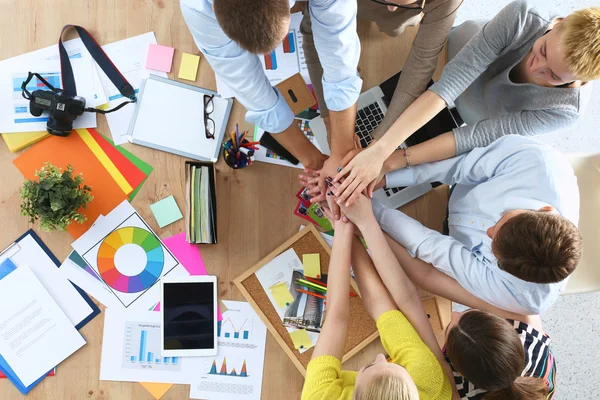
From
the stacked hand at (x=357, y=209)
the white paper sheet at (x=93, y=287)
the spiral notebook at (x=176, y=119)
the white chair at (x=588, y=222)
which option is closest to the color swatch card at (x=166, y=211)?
the spiral notebook at (x=176, y=119)

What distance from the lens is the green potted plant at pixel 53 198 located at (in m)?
1.31

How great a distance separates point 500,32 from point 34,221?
60.4 inches

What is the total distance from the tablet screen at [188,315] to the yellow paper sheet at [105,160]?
13.9 inches

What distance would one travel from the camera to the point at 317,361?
1228mm

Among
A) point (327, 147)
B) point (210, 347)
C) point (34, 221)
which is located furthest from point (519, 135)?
point (34, 221)

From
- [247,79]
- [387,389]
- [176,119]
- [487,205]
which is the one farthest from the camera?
[176,119]

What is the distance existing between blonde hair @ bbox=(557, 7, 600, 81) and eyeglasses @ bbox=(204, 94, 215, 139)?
102cm

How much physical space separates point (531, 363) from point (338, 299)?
21.9 inches

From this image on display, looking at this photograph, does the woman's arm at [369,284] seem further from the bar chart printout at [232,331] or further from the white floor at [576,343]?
the white floor at [576,343]

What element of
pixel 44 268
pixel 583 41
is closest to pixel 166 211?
pixel 44 268

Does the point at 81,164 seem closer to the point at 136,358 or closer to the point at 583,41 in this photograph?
the point at 136,358

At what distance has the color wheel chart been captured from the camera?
1431 millimetres

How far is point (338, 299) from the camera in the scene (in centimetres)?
131

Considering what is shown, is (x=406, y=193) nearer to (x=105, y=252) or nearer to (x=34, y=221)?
(x=105, y=252)
